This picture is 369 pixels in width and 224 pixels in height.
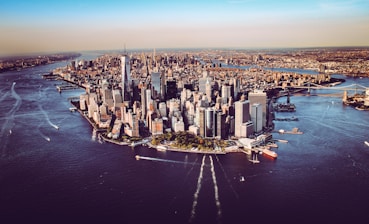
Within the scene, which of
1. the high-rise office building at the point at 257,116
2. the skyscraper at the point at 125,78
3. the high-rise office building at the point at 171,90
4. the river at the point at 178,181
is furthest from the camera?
the high-rise office building at the point at 171,90

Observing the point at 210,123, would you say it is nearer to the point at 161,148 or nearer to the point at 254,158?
the point at 161,148

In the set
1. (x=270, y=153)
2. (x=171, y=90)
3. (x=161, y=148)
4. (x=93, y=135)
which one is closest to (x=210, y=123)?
(x=161, y=148)

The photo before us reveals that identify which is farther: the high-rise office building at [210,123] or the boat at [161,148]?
the high-rise office building at [210,123]

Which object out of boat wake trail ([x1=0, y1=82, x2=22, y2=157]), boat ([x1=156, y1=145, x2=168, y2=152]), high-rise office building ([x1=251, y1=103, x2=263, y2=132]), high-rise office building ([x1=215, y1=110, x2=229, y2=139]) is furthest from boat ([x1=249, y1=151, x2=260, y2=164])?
boat wake trail ([x1=0, y1=82, x2=22, y2=157])

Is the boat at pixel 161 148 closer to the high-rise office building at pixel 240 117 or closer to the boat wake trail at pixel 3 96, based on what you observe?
the high-rise office building at pixel 240 117

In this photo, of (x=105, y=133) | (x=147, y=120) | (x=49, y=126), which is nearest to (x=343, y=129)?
(x=147, y=120)

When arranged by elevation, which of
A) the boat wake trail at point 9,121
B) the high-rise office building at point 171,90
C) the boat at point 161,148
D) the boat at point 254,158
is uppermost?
the high-rise office building at point 171,90

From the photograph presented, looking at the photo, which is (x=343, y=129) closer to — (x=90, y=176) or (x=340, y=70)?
(x=90, y=176)

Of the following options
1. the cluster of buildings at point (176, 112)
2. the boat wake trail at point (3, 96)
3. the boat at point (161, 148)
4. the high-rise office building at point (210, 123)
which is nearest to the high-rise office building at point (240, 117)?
the cluster of buildings at point (176, 112)

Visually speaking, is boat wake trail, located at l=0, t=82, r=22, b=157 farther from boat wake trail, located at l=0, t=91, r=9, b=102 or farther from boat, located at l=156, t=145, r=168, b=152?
boat, located at l=156, t=145, r=168, b=152
